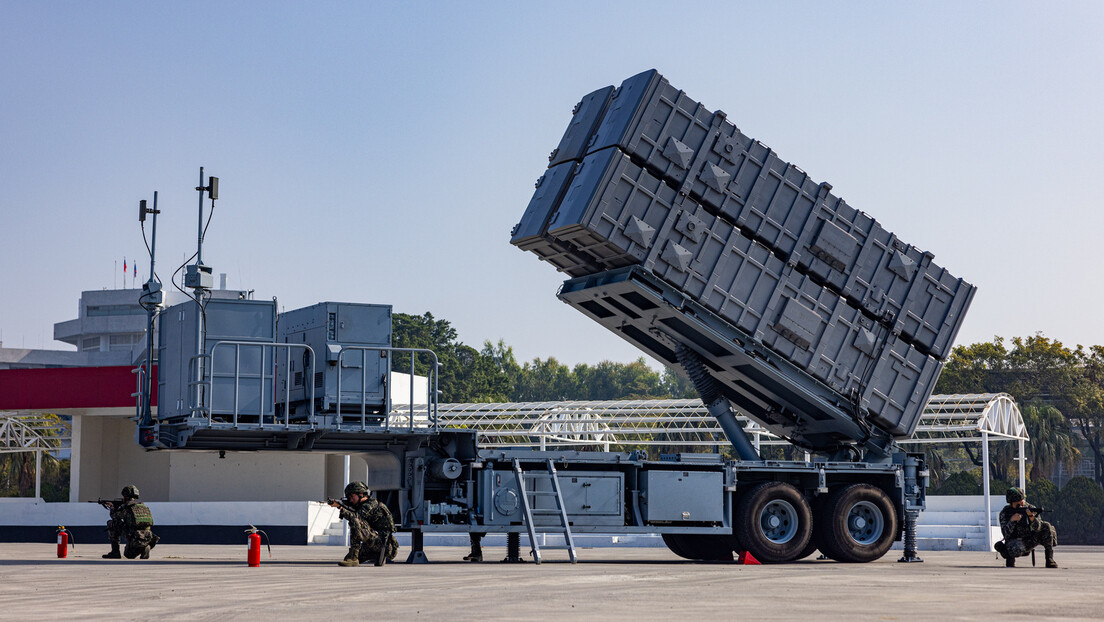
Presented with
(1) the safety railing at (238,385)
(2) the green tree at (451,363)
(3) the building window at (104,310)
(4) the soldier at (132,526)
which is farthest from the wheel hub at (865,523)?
(3) the building window at (104,310)

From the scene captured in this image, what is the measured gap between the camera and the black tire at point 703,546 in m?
19.5

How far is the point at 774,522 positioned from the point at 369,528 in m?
6.16

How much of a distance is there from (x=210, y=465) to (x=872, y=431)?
23.1 m

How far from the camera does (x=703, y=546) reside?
65.2ft

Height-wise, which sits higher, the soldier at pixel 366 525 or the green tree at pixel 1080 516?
the soldier at pixel 366 525

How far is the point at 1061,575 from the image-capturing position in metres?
15.3

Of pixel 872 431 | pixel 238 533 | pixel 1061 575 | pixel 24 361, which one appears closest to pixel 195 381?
pixel 872 431

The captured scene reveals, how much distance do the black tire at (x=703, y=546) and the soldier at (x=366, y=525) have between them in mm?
5166

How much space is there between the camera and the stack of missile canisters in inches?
648

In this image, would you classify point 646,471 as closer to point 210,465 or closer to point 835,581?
point 835,581

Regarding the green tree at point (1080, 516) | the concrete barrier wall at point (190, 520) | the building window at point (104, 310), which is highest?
the building window at point (104, 310)

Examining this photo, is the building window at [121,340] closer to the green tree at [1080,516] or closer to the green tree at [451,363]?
the green tree at [451,363]

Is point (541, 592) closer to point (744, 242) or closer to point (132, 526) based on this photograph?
point (744, 242)

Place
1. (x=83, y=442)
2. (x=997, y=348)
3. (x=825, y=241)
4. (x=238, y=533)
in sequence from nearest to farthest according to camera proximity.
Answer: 1. (x=825, y=241)
2. (x=238, y=533)
3. (x=83, y=442)
4. (x=997, y=348)
